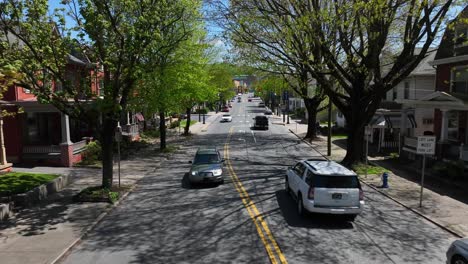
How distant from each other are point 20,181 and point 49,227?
5827mm

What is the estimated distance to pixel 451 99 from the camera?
2172cm

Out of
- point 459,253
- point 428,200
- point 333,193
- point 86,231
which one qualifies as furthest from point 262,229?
point 428,200

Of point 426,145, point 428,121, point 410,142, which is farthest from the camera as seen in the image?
point 428,121

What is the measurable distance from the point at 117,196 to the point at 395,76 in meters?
16.5

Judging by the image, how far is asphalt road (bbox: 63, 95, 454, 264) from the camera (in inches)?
Answer: 411

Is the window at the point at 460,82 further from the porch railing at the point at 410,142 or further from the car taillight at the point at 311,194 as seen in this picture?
the car taillight at the point at 311,194

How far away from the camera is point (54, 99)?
15.3m

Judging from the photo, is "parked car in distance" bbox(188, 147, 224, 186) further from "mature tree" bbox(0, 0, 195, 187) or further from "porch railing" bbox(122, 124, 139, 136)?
"porch railing" bbox(122, 124, 139, 136)

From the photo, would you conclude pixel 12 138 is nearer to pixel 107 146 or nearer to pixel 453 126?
pixel 107 146

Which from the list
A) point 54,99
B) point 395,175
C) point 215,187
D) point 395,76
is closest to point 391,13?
point 395,76

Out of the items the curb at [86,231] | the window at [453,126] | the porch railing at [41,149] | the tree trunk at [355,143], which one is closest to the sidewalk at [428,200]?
the tree trunk at [355,143]

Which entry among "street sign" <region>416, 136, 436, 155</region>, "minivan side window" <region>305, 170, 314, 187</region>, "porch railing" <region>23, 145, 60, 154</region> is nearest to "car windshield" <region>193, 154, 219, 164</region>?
"minivan side window" <region>305, 170, 314, 187</region>

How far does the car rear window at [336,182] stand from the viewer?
1292 cm

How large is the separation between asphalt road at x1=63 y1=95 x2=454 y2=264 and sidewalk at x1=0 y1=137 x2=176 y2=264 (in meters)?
0.52
